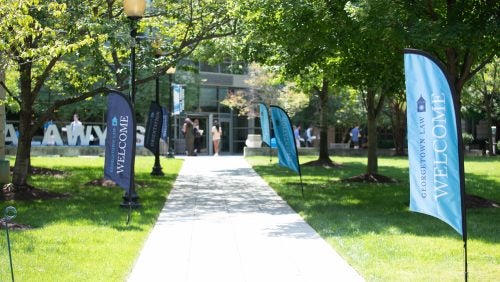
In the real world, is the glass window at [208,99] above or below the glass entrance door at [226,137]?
above

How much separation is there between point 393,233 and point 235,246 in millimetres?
2551

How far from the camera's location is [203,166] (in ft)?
88.3

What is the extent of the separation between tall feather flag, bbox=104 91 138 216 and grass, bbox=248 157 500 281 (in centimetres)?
333

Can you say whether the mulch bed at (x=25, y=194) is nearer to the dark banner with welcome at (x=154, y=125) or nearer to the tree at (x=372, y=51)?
the dark banner with welcome at (x=154, y=125)

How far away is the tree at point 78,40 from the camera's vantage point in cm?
995

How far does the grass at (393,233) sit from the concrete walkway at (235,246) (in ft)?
1.07

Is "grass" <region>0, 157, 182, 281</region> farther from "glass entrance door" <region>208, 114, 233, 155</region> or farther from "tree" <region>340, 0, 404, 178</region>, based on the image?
"glass entrance door" <region>208, 114, 233, 155</region>

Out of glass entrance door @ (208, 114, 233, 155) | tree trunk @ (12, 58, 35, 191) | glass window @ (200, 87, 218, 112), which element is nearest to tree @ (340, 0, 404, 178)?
tree trunk @ (12, 58, 35, 191)

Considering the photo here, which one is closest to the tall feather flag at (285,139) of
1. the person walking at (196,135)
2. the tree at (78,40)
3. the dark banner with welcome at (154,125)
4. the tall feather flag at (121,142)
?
the tree at (78,40)

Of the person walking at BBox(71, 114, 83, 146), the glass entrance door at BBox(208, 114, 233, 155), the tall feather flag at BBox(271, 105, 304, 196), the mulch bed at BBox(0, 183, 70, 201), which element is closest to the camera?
the mulch bed at BBox(0, 183, 70, 201)

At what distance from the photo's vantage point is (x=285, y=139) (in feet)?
49.8

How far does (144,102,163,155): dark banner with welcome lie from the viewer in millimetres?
A: 19672

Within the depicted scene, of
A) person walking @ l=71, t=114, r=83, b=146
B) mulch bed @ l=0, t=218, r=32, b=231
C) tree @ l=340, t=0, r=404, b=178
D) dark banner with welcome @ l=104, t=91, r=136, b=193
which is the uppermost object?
tree @ l=340, t=0, r=404, b=178

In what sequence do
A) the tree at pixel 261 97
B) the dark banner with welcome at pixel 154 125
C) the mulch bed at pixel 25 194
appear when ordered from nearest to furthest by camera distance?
the mulch bed at pixel 25 194, the dark banner with welcome at pixel 154 125, the tree at pixel 261 97
